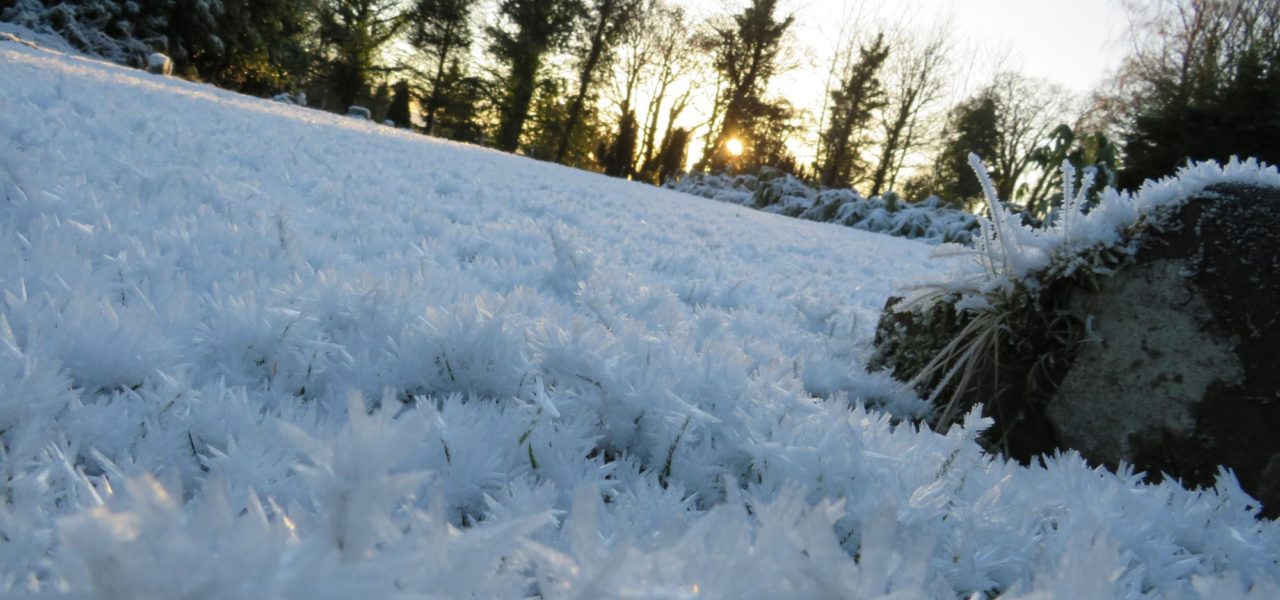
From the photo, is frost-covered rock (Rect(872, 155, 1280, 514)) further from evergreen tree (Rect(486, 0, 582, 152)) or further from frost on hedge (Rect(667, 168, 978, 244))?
evergreen tree (Rect(486, 0, 582, 152))

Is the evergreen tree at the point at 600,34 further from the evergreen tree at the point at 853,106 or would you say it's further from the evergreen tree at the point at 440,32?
the evergreen tree at the point at 853,106

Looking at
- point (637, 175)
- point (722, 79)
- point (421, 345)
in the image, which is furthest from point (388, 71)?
point (421, 345)

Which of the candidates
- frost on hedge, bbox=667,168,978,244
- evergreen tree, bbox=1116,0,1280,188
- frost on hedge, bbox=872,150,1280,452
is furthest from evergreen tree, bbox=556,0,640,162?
frost on hedge, bbox=872,150,1280,452

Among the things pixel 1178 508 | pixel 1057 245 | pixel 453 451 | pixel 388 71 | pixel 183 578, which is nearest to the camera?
pixel 183 578

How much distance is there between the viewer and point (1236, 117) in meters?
12.4

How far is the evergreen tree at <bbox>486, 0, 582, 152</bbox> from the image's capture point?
27.8 meters

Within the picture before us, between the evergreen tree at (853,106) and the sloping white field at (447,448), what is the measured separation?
2503cm

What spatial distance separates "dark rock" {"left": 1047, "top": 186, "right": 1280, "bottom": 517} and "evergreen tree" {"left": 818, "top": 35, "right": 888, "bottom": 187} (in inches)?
968

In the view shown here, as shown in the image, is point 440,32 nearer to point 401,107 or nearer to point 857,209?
point 401,107

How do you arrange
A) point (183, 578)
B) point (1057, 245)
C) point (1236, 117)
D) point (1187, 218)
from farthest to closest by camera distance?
1. point (1236, 117)
2. point (1057, 245)
3. point (1187, 218)
4. point (183, 578)

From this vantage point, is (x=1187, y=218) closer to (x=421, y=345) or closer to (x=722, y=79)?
(x=421, y=345)

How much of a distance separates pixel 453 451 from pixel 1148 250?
1.54 metres

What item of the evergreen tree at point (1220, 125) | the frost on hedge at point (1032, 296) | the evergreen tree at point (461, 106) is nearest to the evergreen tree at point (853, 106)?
the evergreen tree at point (1220, 125)

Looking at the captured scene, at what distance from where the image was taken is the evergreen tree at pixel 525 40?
27.8 metres
